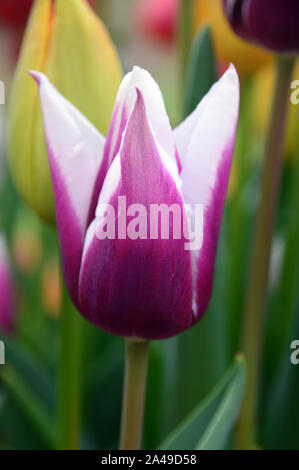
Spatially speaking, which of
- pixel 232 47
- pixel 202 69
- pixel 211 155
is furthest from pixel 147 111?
pixel 232 47

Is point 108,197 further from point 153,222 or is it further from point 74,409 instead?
point 74,409

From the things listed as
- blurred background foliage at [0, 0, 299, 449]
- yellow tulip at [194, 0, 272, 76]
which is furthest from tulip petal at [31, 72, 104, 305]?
yellow tulip at [194, 0, 272, 76]

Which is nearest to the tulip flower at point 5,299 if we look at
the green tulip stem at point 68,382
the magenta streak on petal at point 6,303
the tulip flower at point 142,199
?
the magenta streak on petal at point 6,303

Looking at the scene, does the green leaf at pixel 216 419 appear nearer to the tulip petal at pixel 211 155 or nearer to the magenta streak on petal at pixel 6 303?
the tulip petal at pixel 211 155

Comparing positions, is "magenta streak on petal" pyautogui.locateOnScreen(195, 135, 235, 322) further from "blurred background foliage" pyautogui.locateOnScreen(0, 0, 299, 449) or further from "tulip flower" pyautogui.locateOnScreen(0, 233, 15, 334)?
"tulip flower" pyautogui.locateOnScreen(0, 233, 15, 334)

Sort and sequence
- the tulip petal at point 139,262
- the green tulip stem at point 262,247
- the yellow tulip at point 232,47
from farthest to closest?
the yellow tulip at point 232,47 < the green tulip stem at point 262,247 < the tulip petal at point 139,262

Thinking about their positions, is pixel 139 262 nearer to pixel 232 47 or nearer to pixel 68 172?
pixel 68 172
